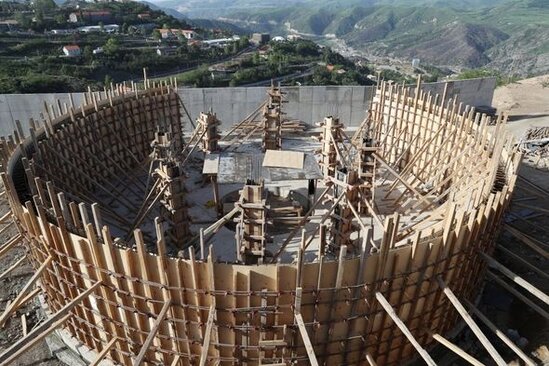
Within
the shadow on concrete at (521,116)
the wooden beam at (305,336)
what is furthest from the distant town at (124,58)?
the wooden beam at (305,336)

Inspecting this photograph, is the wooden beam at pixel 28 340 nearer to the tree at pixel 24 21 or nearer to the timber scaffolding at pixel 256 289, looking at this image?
the timber scaffolding at pixel 256 289

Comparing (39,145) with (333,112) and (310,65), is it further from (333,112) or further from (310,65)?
(310,65)

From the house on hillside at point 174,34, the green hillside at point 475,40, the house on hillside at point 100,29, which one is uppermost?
the house on hillside at point 100,29

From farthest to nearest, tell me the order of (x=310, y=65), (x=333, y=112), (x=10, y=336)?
(x=310, y=65), (x=333, y=112), (x=10, y=336)

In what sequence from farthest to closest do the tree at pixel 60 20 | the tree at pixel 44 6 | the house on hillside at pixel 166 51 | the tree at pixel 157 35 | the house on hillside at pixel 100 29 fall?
the tree at pixel 44 6 < the tree at pixel 60 20 < the tree at pixel 157 35 < the house on hillside at pixel 100 29 < the house on hillside at pixel 166 51


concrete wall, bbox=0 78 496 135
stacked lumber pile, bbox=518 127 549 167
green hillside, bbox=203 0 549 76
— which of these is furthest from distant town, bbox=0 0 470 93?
green hillside, bbox=203 0 549 76

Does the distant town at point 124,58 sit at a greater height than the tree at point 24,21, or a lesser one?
lesser

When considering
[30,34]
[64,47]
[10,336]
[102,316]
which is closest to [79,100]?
[10,336]

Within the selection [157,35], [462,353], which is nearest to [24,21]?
[157,35]
